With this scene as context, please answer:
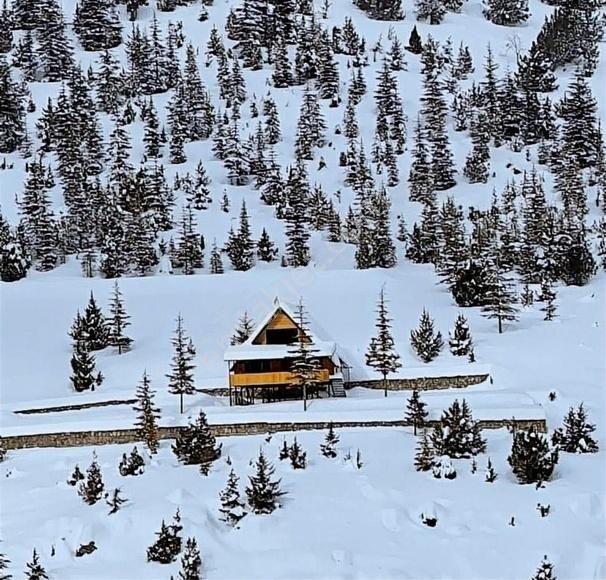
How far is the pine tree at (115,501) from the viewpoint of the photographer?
12842 mm

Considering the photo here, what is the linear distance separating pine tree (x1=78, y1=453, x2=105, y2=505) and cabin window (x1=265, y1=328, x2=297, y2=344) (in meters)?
7.12

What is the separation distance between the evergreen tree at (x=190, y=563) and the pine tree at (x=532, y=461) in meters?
5.92

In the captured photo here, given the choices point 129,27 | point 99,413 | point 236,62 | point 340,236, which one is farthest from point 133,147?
point 99,413

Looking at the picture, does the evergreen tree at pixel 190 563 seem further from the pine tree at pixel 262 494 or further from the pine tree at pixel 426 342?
the pine tree at pixel 426 342

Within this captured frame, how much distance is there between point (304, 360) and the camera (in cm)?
1819

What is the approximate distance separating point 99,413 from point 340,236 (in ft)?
59.2

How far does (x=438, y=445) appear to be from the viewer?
14797mm

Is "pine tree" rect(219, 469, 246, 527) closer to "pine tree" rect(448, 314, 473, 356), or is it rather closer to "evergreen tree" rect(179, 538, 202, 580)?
"evergreen tree" rect(179, 538, 202, 580)

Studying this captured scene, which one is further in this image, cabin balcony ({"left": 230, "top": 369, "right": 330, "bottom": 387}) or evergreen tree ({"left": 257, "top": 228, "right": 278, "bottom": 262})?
evergreen tree ({"left": 257, "top": 228, "right": 278, "bottom": 262})

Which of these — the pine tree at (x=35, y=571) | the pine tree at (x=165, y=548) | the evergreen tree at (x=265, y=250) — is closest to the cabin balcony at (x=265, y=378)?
the pine tree at (x=165, y=548)

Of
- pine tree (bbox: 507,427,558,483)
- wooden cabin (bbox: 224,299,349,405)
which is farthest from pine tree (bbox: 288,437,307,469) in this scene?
wooden cabin (bbox: 224,299,349,405)

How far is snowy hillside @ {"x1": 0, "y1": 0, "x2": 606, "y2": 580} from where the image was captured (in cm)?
1237

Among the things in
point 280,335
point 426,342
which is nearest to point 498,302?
point 426,342

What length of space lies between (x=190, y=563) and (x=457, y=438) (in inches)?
238
